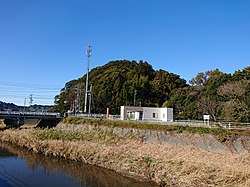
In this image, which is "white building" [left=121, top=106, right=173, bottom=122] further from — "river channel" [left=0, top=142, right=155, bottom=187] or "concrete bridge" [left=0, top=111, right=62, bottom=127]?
"river channel" [left=0, top=142, right=155, bottom=187]

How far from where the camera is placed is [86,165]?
15.7m

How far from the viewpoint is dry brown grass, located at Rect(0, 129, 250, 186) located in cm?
1031

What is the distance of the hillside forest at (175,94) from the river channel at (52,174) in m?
20.1

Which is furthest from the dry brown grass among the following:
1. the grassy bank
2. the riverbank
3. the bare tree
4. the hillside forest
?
the hillside forest

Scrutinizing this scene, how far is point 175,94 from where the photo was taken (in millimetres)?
44094

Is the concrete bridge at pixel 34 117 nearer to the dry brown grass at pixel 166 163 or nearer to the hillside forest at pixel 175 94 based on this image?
the hillside forest at pixel 175 94

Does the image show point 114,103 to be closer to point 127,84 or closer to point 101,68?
point 127,84

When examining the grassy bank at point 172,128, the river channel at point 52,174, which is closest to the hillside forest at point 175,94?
the grassy bank at point 172,128

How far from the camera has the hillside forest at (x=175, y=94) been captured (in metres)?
30.5

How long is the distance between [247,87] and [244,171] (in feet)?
73.1


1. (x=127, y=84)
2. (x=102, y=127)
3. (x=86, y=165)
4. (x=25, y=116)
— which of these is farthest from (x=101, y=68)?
(x=86, y=165)

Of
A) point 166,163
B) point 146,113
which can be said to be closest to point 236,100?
point 146,113

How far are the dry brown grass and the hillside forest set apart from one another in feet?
57.4

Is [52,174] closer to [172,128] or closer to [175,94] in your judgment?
[172,128]
